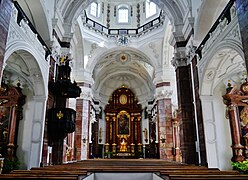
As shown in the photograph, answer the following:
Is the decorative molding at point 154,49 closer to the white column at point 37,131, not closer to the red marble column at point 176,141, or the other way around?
the red marble column at point 176,141

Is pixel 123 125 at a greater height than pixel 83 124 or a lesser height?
greater

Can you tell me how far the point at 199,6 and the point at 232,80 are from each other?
9.79 ft

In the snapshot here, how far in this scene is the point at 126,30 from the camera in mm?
17828

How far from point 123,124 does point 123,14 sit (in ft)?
33.7

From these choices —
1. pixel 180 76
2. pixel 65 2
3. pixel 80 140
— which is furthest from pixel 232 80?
pixel 80 140

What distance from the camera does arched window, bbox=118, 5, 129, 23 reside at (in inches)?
735

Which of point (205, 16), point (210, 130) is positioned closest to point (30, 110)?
point (210, 130)

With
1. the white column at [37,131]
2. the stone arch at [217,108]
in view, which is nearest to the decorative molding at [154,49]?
the stone arch at [217,108]

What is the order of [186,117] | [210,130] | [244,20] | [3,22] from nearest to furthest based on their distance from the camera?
[244,20] → [3,22] → [210,130] → [186,117]

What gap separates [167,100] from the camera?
52.6 feet

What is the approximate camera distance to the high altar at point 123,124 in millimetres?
22484

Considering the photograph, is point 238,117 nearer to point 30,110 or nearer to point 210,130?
point 210,130

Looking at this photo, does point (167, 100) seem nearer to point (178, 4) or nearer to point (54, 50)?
point (178, 4)

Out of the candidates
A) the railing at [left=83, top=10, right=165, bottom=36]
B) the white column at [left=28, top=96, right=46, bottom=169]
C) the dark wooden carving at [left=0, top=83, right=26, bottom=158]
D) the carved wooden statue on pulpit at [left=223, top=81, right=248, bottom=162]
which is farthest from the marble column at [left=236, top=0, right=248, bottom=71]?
the railing at [left=83, top=10, right=165, bottom=36]
